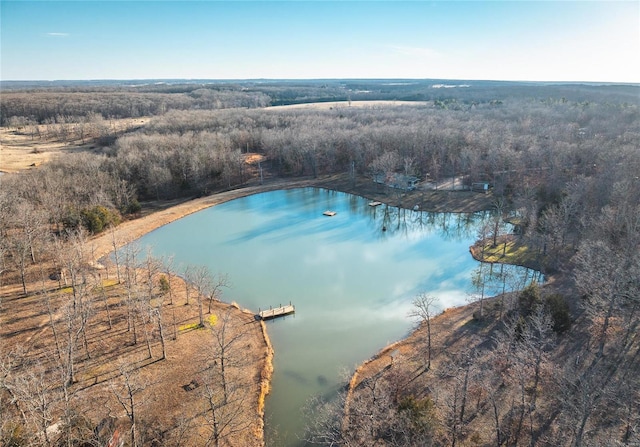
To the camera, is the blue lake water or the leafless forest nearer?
the leafless forest

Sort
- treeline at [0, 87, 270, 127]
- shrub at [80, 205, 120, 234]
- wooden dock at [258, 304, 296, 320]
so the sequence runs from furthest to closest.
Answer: treeline at [0, 87, 270, 127]
shrub at [80, 205, 120, 234]
wooden dock at [258, 304, 296, 320]

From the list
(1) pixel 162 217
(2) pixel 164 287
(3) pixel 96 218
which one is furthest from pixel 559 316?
(1) pixel 162 217

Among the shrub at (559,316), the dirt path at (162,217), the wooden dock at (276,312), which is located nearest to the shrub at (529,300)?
the shrub at (559,316)

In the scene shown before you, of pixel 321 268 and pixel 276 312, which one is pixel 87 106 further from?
pixel 276 312

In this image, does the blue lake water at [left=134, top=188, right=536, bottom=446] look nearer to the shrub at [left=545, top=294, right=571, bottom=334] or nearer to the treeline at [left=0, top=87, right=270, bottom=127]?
the shrub at [left=545, top=294, right=571, bottom=334]

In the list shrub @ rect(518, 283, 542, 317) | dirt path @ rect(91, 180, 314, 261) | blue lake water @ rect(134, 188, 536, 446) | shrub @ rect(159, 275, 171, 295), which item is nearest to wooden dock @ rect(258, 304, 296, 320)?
blue lake water @ rect(134, 188, 536, 446)

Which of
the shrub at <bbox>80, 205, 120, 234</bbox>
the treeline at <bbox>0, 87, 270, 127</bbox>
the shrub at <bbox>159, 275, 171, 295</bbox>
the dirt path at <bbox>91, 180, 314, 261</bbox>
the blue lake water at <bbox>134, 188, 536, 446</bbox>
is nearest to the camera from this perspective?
the blue lake water at <bbox>134, 188, 536, 446</bbox>

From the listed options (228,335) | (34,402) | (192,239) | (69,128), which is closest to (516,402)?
(228,335)

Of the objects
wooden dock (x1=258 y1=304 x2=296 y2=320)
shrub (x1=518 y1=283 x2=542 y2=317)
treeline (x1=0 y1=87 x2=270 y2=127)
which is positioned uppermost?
treeline (x1=0 y1=87 x2=270 y2=127)
